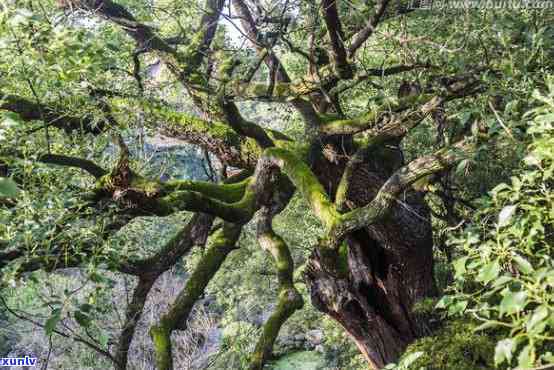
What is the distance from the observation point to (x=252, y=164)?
5039 millimetres

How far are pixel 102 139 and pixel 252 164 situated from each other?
5.87ft

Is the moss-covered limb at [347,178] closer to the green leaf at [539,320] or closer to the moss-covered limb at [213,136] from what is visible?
the moss-covered limb at [213,136]

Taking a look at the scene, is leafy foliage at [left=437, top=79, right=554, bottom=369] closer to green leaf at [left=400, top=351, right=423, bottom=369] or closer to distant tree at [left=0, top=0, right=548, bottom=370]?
green leaf at [left=400, top=351, right=423, bottom=369]

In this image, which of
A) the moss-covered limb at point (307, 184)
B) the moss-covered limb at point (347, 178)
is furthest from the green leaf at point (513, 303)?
the moss-covered limb at point (347, 178)

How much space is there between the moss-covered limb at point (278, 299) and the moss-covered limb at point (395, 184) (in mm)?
682

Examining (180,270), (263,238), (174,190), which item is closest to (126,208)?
(174,190)

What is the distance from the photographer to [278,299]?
4309 mm

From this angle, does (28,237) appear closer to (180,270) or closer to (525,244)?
(525,244)

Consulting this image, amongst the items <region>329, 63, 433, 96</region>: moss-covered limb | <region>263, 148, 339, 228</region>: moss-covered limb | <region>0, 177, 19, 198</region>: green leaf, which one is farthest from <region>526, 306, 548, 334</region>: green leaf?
<region>263, 148, 339, 228</region>: moss-covered limb

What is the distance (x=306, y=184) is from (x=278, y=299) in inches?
41.4

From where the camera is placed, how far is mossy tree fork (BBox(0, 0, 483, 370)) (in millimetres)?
3414

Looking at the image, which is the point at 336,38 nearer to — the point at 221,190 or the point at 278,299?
the point at 221,190

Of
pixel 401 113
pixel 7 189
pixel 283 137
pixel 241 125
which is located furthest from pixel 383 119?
pixel 7 189

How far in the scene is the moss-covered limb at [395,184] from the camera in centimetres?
297
